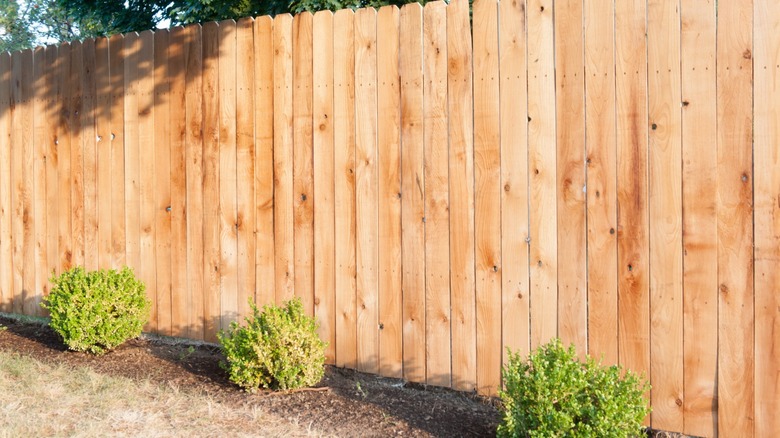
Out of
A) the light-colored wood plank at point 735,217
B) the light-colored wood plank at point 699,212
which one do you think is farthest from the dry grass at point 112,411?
the light-colored wood plank at point 735,217

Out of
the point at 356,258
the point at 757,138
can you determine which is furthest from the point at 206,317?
the point at 757,138

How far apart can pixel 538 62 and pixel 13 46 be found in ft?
48.5

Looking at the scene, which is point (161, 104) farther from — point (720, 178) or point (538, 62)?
point (720, 178)

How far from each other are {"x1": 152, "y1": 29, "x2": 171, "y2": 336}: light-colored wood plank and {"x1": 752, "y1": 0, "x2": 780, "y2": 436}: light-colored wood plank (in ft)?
11.8

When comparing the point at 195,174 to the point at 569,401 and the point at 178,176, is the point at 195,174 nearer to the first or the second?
the point at 178,176

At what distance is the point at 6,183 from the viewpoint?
A: 5809mm

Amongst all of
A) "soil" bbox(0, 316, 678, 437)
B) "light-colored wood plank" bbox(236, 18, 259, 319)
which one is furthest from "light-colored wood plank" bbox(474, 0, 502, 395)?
"light-colored wood plank" bbox(236, 18, 259, 319)

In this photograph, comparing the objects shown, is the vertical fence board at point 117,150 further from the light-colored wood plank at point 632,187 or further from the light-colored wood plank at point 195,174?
the light-colored wood plank at point 632,187

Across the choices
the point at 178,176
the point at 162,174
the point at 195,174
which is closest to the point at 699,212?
the point at 195,174

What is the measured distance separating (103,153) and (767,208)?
439 centimetres

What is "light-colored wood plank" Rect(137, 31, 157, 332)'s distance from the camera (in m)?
4.97

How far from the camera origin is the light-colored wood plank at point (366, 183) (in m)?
4.05

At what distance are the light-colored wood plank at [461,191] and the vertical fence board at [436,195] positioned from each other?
0.12 feet

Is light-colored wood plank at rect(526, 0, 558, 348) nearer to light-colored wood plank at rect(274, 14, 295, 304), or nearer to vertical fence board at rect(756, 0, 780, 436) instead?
vertical fence board at rect(756, 0, 780, 436)
